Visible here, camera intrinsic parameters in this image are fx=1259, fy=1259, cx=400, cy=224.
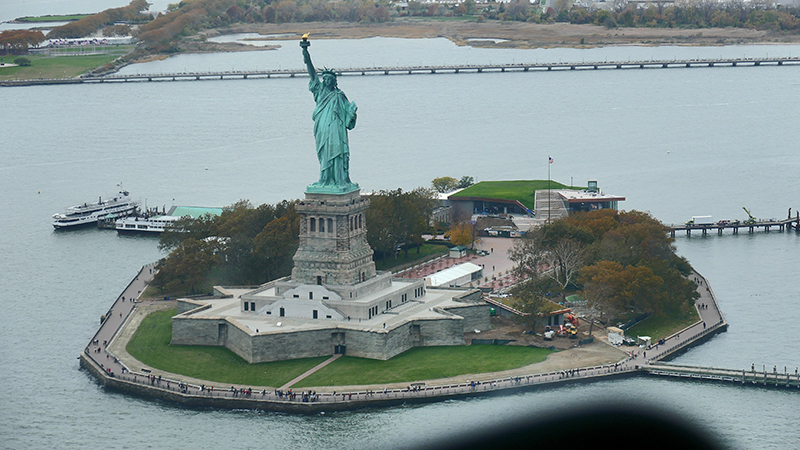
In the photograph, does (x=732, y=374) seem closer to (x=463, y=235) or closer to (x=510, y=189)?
(x=463, y=235)

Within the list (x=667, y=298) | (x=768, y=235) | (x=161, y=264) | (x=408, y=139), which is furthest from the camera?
(x=408, y=139)

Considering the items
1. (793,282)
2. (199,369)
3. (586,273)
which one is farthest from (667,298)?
(199,369)

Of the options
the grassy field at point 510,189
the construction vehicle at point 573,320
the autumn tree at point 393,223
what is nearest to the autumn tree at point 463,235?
the autumn tree at point 393,223

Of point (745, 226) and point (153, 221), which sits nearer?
point (745, 226)

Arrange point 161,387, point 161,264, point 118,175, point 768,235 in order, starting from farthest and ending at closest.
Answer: point 118,175, point 768,235, point 161,264, point 161,387

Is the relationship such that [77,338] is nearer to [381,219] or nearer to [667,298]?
[381,219]

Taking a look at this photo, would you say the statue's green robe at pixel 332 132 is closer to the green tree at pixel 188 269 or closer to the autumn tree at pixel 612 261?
the green tree at pixel 188 269

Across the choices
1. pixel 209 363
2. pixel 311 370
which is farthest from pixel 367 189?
pixel 311 370
